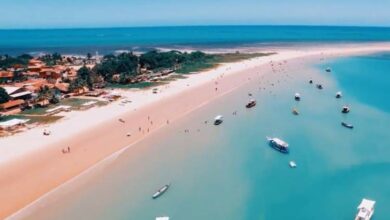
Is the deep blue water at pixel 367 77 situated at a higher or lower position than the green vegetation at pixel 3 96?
lower

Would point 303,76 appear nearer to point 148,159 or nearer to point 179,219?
point 148,159

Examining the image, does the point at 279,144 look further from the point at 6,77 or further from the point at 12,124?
the point at 6,77

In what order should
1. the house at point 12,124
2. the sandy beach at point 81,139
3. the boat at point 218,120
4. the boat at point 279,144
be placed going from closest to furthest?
the sandy beach at point 81,139 < the boat at point 279,144 < the house at point 12,124 < the boat at point 218,120

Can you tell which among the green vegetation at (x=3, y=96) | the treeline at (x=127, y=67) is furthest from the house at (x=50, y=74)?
the green vegetation at (x=3, y=96)

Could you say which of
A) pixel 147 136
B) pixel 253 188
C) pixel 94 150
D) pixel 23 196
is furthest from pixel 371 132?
pixel 23 196

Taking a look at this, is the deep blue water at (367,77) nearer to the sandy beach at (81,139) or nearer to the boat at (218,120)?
the sandy beach at (81,139)

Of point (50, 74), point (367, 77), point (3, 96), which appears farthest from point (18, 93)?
point (367, 77)
